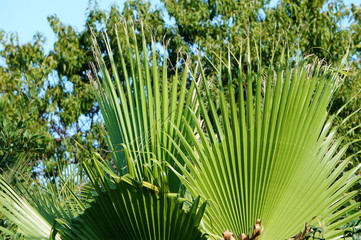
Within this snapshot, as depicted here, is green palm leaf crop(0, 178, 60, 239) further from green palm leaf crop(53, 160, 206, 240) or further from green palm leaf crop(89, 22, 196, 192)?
green palm leaf crop(89, 22, 196, 192)

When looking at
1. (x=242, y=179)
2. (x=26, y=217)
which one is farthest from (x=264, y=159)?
(x=26, y=217)

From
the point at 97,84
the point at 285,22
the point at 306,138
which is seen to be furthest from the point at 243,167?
the point at 285,22

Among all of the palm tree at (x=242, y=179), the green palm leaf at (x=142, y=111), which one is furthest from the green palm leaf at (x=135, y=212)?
the green palm leaf at (x=142, y=111)

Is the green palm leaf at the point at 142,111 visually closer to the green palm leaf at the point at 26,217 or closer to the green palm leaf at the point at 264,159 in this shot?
the green palm leaf at the point at 264,159

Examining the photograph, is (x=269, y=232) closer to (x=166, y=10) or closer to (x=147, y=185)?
(x=147, y=185)

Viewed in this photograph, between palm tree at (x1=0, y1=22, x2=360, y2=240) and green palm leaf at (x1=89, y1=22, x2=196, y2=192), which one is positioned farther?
green palm leaf at (x1=89, y1=22, x2=196, y2=192)

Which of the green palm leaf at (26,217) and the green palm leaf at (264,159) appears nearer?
the green palm leaf at (264,159)

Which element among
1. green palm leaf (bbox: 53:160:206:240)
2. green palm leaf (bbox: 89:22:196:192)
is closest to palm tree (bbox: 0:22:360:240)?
green palm leaf (bbox: 53:160:206:240)

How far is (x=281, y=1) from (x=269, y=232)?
923 centimetres

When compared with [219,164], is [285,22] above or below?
above

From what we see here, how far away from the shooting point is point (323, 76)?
8.08ft

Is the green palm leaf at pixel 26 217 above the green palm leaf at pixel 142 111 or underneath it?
underneath

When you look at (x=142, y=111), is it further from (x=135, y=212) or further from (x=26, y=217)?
(x=26, y=217)

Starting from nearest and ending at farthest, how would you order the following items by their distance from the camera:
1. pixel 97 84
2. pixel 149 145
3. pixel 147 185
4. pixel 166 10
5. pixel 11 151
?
pixel 147 185 < pixel 149 145 < pixel 97 84 < pixel 11 151 < pixel 166 10
